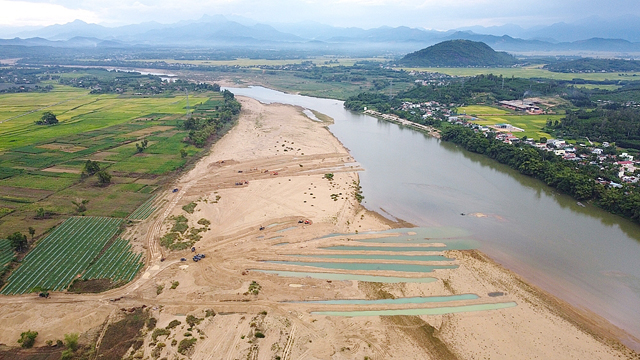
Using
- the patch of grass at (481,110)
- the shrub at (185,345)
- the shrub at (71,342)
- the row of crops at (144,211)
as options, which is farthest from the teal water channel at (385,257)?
the patch of grass at (481,110)

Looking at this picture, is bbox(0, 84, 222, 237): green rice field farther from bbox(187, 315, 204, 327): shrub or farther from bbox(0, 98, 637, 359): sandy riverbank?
bbox(187, 315, 204, 327): shrub

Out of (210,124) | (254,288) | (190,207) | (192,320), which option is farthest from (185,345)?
(210,124)

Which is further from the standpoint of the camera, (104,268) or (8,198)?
(8,198)

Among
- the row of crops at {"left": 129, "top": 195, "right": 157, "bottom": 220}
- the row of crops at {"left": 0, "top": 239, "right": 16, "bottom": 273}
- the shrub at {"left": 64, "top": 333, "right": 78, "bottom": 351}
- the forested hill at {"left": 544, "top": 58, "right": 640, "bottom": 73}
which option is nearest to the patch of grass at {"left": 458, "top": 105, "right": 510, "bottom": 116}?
the row of crops at {"left": 129, "top": 195, "right": 157, "bottom": 220}

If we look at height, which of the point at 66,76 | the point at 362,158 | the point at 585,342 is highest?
the point at 66,76

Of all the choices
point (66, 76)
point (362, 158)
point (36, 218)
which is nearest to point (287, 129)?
point (362, 158)

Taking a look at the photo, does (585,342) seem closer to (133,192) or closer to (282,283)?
(282,283)
